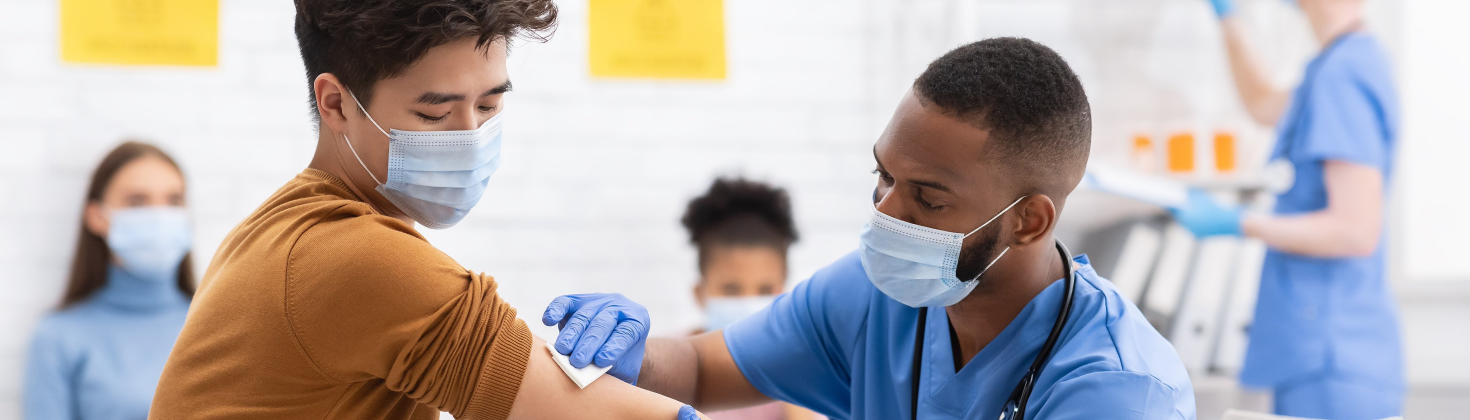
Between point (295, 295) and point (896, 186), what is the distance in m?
0.72

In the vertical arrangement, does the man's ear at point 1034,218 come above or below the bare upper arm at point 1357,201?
above

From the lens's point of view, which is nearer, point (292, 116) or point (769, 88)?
point (292, 116)

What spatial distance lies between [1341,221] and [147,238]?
8.98 ft

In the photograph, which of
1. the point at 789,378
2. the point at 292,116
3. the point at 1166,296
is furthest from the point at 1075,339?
the point at 292,116

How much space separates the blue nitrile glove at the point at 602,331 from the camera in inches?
45.9

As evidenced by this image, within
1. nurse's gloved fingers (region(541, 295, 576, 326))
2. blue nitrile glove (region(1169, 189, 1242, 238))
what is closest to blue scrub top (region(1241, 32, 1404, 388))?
blue nitrile glove (region(1169, 189, 1242, 238))

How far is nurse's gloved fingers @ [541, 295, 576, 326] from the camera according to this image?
124 centimetres

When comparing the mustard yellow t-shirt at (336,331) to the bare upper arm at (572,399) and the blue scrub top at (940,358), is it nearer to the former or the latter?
the bare upper arm at (572,399)

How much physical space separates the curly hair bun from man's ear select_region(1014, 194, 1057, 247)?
1.25 m

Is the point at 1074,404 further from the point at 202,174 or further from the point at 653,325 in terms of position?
the point at 202,174

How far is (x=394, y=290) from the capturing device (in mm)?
999

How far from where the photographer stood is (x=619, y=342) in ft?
4.05

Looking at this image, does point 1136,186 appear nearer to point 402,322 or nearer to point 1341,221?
point 1341,221

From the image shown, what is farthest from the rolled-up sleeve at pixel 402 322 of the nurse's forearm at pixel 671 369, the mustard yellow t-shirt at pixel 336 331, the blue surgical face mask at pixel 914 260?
the blue surgical face mask at pixel 914 260
